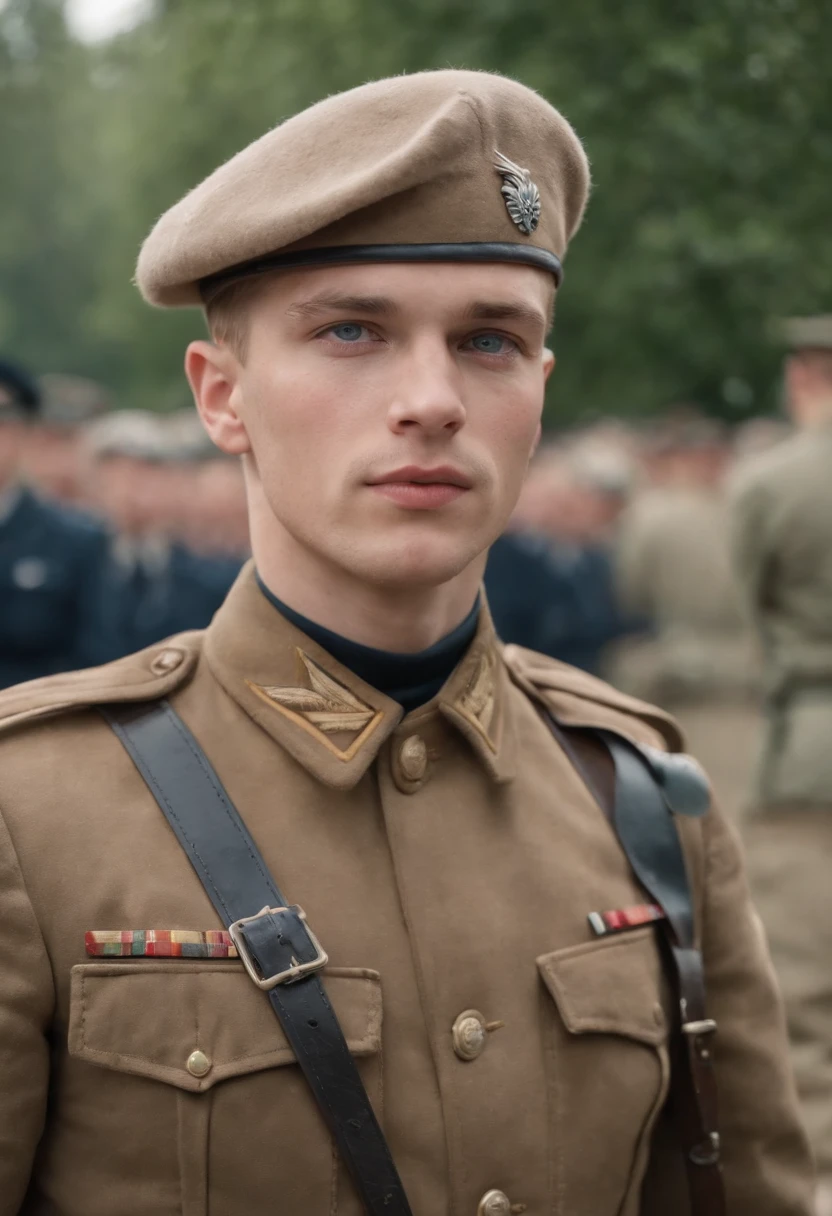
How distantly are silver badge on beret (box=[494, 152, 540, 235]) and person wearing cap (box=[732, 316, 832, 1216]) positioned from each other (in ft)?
11.0

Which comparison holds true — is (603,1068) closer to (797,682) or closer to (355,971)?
(355,971)

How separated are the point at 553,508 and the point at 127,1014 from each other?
27.9ft

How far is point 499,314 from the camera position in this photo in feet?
6.77

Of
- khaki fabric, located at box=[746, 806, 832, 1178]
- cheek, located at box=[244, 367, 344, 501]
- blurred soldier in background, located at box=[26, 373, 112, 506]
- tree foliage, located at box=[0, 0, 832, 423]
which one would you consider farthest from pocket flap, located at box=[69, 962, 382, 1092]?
blurred soldier in background, located at box=[26, 373, 112, 506]

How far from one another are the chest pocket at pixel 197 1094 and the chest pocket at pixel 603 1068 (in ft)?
1.06

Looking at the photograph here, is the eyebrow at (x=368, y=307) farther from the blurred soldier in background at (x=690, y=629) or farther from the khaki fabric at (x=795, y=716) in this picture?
the blurred soldier in background at (x=690, y=629)

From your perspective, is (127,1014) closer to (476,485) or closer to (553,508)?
(476,485)

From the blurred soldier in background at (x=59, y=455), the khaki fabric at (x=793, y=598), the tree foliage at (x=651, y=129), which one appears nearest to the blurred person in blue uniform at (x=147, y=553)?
the blurred soldier in background at (x=59, y=455)

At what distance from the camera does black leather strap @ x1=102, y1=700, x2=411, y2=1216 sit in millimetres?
1929

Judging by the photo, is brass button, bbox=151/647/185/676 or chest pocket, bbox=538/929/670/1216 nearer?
chest pocket, bbox=538/929/670/1216

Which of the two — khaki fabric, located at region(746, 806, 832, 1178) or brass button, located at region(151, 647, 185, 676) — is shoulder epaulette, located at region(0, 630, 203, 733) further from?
khaki fabric, located at region(746, 806, 832, 1178)

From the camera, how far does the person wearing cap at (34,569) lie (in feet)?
22.0

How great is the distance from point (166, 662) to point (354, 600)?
294 millimetres

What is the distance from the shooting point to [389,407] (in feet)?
6.53
